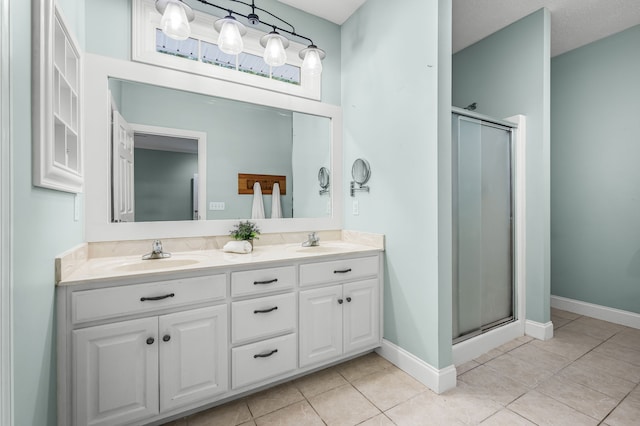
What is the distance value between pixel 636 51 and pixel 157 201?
4337mm

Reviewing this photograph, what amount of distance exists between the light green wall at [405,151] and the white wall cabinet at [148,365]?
1187 mm

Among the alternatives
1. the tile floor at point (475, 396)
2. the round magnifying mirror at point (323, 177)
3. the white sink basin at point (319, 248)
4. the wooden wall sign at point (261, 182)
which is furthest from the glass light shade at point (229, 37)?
the tile floor at point (475, 396)

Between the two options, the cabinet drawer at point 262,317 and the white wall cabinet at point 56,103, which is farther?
the cabinet drawer at point 262,317

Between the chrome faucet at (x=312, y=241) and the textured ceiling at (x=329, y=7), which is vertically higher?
the textured ceiling at (x=329, y=7)

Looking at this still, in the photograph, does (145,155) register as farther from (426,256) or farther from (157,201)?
(426,256)

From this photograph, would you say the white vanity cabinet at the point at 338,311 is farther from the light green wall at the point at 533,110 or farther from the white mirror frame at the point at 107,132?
the light green wall at the point at 533,110

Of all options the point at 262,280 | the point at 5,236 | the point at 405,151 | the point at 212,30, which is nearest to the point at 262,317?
the point at 262,280

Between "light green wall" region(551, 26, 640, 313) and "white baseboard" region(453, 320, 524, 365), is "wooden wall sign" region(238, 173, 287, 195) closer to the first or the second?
"white baseboard" region(453, 320, 524, 365)

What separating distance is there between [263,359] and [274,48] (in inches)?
79.6

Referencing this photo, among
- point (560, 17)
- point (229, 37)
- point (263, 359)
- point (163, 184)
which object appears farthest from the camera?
point (560, 17)

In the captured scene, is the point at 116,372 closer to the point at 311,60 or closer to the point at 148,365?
the point at 148,365

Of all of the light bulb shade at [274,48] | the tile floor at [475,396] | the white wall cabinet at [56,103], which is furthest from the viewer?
the light bulb shade at [274,48]

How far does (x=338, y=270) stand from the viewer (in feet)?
6.32

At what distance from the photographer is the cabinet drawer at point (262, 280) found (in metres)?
1.58
